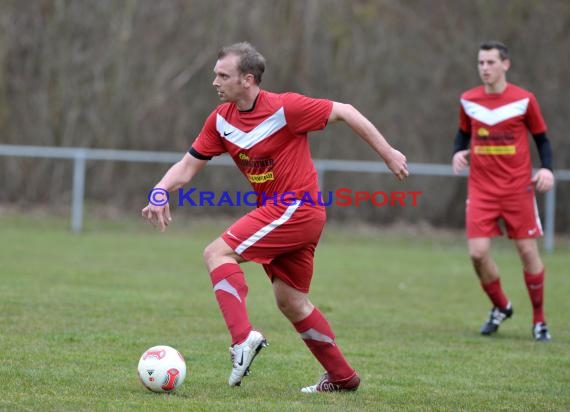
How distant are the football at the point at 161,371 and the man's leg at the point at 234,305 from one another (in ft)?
0.95

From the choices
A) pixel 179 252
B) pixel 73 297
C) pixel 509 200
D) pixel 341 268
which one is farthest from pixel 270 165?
pixel 179 252

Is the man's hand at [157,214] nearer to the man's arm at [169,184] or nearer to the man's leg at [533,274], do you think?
the man's arm at [169,184]

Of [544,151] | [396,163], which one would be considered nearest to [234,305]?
[396,163]

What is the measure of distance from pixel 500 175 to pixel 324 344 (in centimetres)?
339

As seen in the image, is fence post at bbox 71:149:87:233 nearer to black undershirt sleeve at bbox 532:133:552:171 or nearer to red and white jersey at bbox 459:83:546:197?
red and white jersey at bbox 459:83:546:197

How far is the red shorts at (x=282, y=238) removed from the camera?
522 cm

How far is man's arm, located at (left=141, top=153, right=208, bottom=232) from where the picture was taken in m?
5.48

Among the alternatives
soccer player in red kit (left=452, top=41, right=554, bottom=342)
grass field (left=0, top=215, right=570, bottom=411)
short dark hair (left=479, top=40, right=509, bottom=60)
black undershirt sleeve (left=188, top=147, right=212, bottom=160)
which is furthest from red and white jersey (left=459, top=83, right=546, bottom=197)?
black undershirt sleeve (left=188, top=147, right=212, bottom=160)

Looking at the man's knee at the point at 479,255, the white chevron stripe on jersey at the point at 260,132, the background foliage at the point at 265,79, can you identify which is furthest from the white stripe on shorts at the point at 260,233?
the background foliage at the point at 265,79

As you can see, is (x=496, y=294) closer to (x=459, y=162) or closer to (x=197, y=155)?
(x=459, y=162)

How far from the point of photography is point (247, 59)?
531cm

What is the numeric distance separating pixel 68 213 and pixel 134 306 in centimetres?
1100

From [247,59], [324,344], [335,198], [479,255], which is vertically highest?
[247,59]

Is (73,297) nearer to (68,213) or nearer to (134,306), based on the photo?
(134,306)
